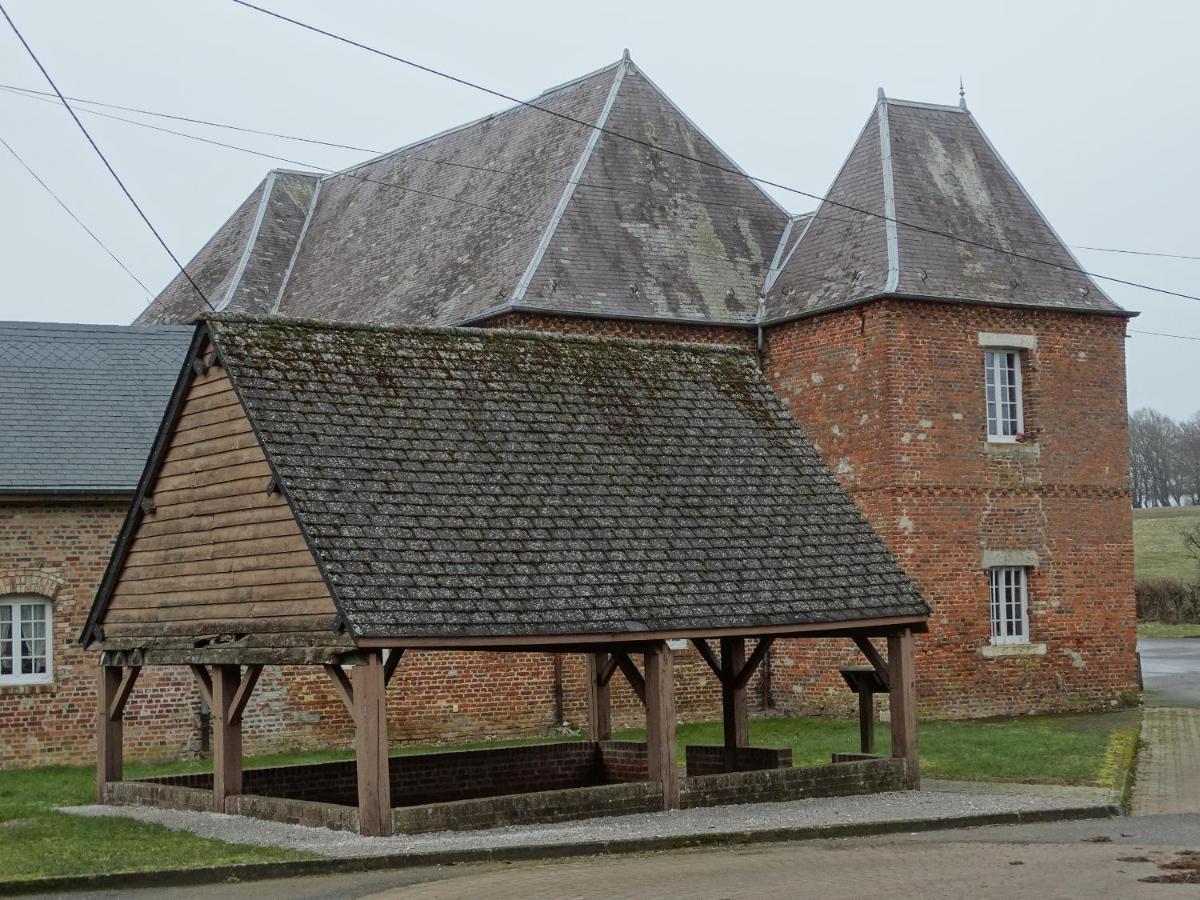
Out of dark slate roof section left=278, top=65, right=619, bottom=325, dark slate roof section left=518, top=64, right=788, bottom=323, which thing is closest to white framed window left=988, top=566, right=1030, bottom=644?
dark slate roof section left=518, top=64, right=788, bottom=323

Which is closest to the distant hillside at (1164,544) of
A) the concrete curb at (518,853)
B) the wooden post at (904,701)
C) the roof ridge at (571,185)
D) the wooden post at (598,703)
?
the roof ridge at (571,185)

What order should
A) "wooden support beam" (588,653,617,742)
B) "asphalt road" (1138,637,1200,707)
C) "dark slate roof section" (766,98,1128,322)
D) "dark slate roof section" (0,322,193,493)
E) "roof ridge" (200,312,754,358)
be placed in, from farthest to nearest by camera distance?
"asphalt road" (1138,637,1200,707), "dark slate roof section" (766,98,1128,322), "dark slate roof section" (0,322,193,493), "wooden support beam" (588,653,617,742), "roof ridge" (200,312,754,358)

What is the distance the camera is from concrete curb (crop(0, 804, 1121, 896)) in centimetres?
1176

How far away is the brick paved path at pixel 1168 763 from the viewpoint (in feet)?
52.9

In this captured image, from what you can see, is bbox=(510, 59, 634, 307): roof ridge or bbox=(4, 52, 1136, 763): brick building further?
bbox=(510, 59, 634, 307): roof ridge

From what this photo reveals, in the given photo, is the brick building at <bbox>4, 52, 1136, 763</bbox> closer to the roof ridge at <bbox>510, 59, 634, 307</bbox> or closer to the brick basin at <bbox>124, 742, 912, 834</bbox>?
the roof ridge at <bbox>510, 59, 634, 307</bbox>

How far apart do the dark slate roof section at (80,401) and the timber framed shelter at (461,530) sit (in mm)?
5859

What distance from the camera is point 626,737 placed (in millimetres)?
24922

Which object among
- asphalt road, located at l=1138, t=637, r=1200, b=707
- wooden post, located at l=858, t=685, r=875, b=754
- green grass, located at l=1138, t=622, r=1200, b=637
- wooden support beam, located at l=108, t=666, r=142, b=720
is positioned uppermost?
wooden support beam, located at l=108, t=666, r=142, b=720

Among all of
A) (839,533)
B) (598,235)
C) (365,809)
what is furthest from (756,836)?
(598,235)

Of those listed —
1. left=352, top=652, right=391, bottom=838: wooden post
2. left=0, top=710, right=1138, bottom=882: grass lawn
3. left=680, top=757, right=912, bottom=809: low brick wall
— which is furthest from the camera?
left=680, top=757, right=912, bottom=809: low brick wall

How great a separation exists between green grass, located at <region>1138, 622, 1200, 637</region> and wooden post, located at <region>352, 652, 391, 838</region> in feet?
119

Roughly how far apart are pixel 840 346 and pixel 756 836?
1436cm

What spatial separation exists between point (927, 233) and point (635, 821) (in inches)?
604
